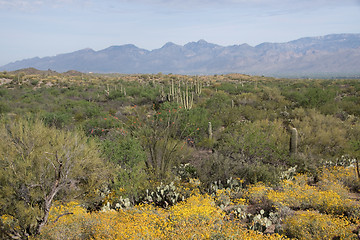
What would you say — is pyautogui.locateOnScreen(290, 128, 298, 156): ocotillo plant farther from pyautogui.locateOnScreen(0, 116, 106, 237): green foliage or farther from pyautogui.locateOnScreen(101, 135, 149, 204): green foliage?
pyautogui.locateOnScreen(0, 116, 106, 237): green foliage

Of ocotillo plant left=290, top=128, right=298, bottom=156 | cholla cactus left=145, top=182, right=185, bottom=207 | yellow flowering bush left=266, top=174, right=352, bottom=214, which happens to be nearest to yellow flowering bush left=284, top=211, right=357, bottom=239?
yellow flowering bush left=266, top=174, right=352, bottom=214

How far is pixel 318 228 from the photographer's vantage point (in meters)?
6.58

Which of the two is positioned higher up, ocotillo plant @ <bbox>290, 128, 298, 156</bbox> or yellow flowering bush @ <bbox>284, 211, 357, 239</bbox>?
ocotillo plant @ <bbox>290, 128, 298, 156</bbox>

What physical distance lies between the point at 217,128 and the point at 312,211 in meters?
10.0

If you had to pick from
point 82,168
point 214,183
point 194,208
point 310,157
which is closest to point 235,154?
point 214,183

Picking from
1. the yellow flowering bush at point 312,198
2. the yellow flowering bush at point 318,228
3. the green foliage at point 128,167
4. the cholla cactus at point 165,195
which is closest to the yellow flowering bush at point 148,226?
the yellow flowering bush at point 318,228

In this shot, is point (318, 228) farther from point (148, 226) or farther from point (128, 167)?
point (128, 167)

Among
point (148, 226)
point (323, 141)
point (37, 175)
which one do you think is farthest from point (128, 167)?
point (323, 141)

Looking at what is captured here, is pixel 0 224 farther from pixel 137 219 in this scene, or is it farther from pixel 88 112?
pixel 88 112

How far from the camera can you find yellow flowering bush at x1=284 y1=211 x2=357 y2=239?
253 inches

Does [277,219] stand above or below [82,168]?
below

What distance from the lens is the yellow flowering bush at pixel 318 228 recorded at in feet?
21.1

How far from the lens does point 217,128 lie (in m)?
17.8

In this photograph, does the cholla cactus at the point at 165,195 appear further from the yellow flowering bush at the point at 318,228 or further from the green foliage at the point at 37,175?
the yellow flowering bush at the point at 318,228
